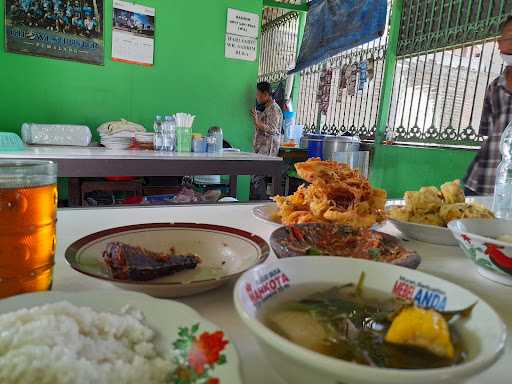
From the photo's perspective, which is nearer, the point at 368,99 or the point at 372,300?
the point at 372,300

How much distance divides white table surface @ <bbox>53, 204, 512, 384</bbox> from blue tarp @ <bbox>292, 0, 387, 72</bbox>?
12.9ft

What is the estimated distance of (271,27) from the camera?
289 inches

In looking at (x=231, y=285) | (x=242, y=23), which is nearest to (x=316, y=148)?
(x=242, y=23)

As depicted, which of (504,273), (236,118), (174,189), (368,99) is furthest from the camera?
(368,99)

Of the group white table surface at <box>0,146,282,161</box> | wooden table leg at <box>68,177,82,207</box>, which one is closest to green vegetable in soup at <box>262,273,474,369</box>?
white table surface at <box>0,146,282,161</box>

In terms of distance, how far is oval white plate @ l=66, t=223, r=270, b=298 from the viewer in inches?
23.8

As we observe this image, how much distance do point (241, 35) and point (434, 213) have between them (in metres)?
3.88

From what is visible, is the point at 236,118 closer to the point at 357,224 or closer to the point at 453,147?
the point at 453,147

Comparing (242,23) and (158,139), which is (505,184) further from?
(242,23)

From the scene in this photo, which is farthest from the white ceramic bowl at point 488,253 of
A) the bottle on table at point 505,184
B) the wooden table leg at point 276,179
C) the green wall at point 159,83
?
the green wall at point 159,83

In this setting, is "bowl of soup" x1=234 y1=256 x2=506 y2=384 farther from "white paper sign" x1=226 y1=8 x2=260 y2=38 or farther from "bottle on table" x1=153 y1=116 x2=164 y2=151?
"white paper sign" x1=226 y1=8 x2=260 y2=38

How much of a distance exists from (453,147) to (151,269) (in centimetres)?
395

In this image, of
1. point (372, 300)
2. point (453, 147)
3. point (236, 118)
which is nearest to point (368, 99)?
point (453, 147)

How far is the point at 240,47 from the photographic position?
4.43 metres
